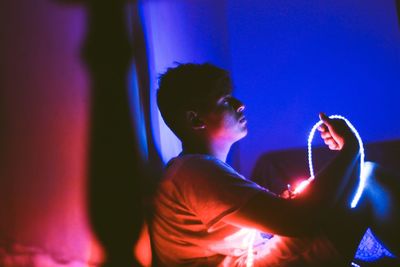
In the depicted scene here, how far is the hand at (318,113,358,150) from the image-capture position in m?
1.14

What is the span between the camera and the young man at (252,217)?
925 millimetres

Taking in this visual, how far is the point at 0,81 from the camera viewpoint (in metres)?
0.86

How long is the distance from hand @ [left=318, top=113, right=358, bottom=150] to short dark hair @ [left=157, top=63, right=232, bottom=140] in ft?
1.35

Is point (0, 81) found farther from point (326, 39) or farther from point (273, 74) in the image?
point (326, 39)

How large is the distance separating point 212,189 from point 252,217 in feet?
0.46

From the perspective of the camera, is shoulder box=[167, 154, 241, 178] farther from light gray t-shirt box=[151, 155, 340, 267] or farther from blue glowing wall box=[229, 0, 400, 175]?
blue glowing wall box=[229, 0, 400, 175]

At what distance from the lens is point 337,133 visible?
1.19m

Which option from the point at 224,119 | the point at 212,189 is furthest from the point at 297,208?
the point at 224,119

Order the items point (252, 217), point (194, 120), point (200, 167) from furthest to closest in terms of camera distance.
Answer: point (194, 120) → point (200, 167) → point (252, 217)

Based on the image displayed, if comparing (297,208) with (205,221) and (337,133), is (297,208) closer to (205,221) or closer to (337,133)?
(205,221)

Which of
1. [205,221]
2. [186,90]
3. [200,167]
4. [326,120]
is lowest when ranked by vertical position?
[205,221]

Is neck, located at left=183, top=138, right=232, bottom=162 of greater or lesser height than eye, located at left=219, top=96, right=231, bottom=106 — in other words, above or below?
below

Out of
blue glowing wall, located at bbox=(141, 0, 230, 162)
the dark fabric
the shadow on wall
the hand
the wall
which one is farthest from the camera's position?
the dark fabric

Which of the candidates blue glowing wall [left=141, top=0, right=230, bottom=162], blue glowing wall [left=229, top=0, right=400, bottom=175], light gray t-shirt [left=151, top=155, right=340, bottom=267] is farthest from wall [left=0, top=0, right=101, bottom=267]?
blue glowing wall [left=229, top=0, right=400, bottom=175]
